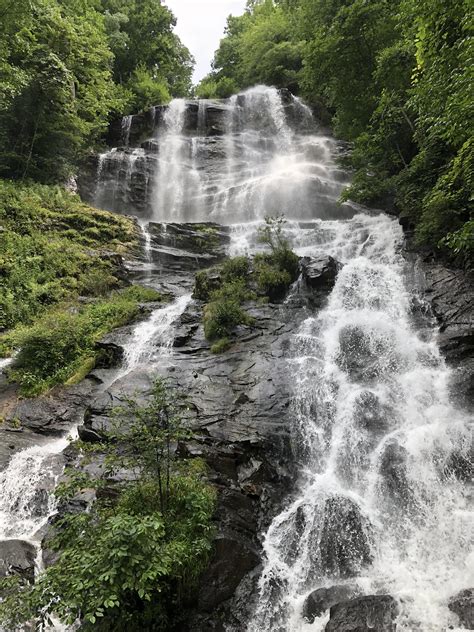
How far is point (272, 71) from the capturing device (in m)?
30.9

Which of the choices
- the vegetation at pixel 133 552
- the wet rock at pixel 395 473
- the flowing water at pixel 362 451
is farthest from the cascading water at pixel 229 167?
the vegetation at pixel 133 552

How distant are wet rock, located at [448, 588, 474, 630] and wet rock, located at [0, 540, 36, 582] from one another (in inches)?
208

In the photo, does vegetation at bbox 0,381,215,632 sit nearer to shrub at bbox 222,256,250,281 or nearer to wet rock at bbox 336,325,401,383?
wet rock at bbox 336,325,401,383

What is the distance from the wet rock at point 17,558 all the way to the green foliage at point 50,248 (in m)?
7.75

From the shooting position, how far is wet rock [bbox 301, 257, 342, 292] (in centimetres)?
1236

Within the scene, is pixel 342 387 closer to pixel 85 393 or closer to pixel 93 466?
pixel 93 466

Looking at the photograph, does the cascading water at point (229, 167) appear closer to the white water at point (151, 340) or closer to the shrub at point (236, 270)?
the shrub at point (236, 270)

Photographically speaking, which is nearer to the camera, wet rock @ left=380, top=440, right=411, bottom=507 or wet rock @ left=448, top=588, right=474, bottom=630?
wet rock @ left=448, top=588, right=474, bottom=630

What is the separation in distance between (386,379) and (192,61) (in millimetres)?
38600

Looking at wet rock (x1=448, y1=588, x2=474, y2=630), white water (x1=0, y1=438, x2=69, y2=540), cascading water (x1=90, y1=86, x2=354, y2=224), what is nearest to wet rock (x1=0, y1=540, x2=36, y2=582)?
white water (x1=0, y1=438, x2=69, y2=540)

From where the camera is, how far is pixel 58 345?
11.0m

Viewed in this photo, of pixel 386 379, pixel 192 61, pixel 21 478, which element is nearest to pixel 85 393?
pixel 21 478

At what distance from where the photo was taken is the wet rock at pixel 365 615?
4.78m

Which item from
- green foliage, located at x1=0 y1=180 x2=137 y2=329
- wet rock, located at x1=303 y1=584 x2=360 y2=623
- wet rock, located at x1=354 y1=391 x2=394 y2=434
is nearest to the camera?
wet rock, located at x1=303 y1=584 x2=360 y2=623
